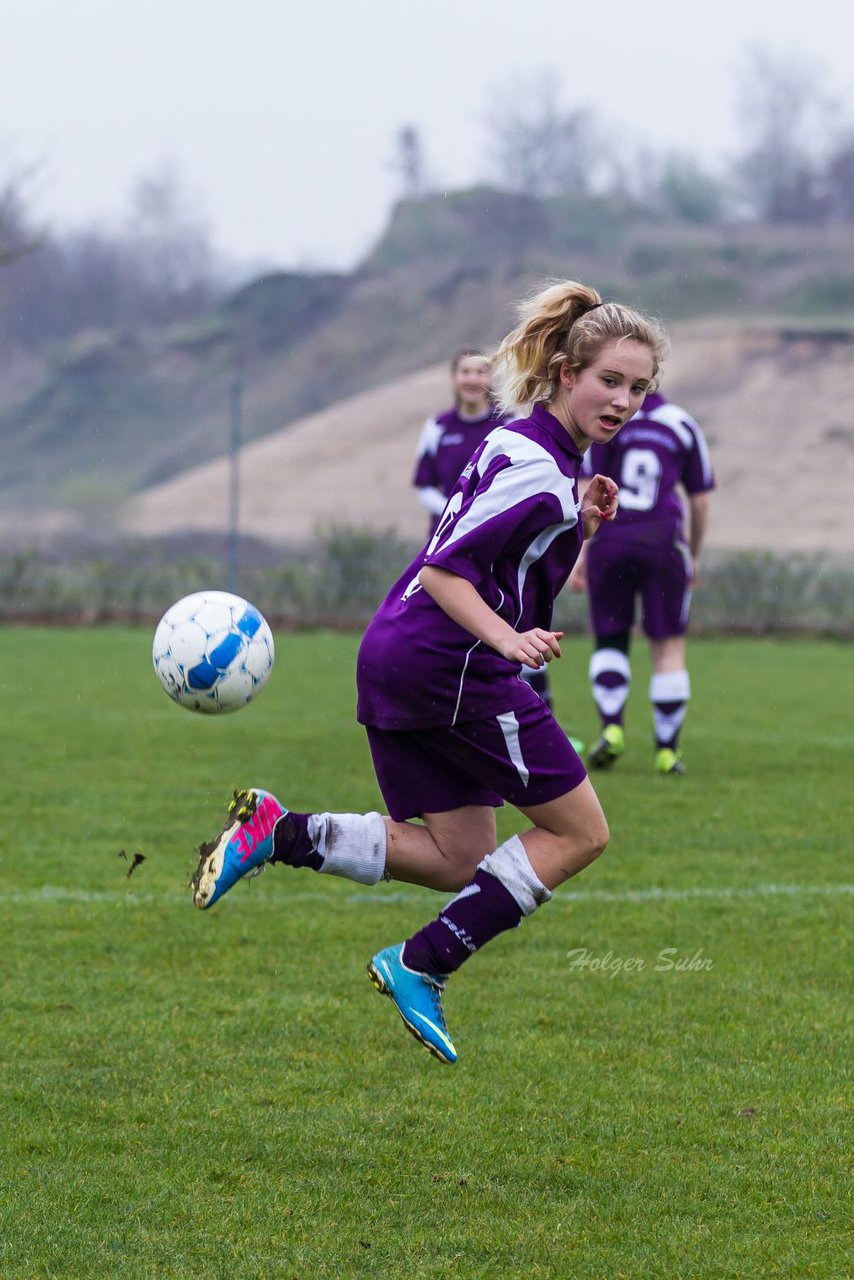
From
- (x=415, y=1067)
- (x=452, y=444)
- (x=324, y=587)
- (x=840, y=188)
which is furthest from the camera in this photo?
(x=840, y=188)

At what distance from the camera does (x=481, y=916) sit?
3371 mm

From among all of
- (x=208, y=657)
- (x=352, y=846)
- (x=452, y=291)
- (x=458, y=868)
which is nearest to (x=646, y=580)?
(x=208, y=657)

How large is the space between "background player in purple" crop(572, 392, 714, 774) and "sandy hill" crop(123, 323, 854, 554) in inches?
456

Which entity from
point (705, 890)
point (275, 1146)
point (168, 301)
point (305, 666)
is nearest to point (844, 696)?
point (305, 666)

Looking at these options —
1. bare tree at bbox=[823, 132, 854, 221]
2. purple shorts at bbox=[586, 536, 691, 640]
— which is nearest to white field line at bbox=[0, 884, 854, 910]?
purple shorts at bbox=[586, 536, 691, 640]

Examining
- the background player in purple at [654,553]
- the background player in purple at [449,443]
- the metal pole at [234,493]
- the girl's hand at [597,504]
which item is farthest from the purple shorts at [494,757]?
the metal pole at [234,493]

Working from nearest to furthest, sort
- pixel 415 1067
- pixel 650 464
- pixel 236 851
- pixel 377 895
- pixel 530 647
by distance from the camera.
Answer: pixel 530 647
pixel 236 851
pixel 415 1067
pixel 377 895
pixel 650 464

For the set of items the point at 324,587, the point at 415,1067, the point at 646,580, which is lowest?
the point at 324,587

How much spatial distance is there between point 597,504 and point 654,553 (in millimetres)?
4338

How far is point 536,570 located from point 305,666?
10.6 metres

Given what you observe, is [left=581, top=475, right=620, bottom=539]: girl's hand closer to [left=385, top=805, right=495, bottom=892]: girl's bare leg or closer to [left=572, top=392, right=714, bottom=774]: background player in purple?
[left=385, top=805, right=495, bottom=892]: girl's bare leg

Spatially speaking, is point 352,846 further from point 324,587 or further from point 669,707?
point 324,587

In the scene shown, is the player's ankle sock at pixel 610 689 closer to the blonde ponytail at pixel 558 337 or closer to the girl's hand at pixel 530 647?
the blonde ponytail at pixel 558 337

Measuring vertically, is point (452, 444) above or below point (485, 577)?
below
